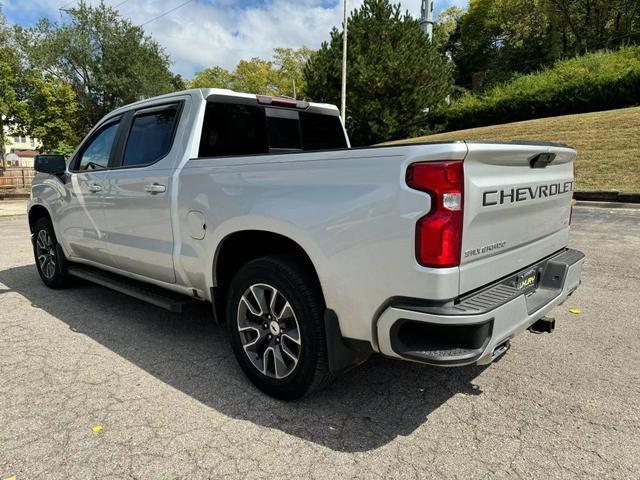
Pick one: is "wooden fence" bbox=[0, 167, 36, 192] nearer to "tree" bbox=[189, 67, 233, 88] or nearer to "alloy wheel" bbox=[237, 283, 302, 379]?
"alloy wheel" bbox=[237, 283, 302, 379]

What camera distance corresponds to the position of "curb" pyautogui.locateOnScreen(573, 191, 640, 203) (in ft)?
40.4

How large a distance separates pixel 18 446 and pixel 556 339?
3.69 m

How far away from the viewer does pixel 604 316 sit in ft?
13.9

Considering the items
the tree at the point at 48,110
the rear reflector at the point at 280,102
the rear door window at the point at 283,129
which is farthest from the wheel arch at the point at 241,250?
the tree at the point at 48,110

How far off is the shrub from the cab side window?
25.9 meters

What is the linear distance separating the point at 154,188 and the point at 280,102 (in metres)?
1.29

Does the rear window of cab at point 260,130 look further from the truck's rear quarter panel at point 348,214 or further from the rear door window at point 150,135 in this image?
the truck's rear quarter panel at point 348,214

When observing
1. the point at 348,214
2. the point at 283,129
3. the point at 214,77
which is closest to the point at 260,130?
the point at 283,129

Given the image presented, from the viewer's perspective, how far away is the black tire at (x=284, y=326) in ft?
8.65

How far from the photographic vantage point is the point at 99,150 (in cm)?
450

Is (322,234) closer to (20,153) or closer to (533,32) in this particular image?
(533,32)

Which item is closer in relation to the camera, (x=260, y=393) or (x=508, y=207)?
(x=508, y=207)

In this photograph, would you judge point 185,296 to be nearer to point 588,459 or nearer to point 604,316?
Answer: point 588,459

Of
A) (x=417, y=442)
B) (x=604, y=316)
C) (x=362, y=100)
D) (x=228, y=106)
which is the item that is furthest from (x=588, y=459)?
(x=362, y=100)
